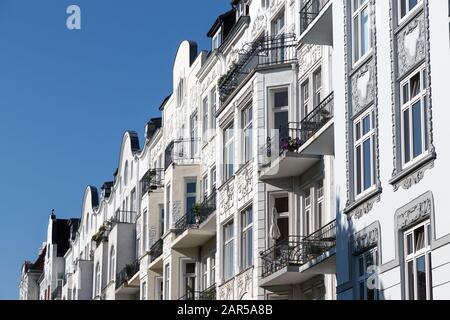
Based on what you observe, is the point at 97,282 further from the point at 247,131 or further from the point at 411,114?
the point at 411,114

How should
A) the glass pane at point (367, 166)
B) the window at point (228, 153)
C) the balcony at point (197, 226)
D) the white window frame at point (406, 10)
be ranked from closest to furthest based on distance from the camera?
1. the white window frame at point (406, 10)
2. the glass pane at point (367, 166)
3. the window at point (228, 153)
4. the balcony at point (197, 226)

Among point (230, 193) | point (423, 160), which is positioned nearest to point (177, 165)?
point (230, 193)

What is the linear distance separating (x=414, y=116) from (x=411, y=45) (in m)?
1.39

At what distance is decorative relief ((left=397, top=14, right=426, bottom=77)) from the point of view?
2309 centimetres

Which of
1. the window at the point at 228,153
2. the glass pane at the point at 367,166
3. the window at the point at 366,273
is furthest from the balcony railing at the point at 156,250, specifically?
the glass pane at the point at 367,166

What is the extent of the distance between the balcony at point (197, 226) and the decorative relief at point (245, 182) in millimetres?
3937

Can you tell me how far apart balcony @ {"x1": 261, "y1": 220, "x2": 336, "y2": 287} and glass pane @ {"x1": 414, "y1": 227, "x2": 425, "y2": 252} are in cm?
556

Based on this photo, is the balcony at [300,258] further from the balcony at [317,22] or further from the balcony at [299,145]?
the balcony at [317,22]

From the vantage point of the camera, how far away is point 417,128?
23.2 meters

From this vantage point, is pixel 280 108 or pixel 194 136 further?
pixel 194 136

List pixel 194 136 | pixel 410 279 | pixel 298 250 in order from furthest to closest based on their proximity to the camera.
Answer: pixel 194 136 < pixel 298 250 < pixel 410 279

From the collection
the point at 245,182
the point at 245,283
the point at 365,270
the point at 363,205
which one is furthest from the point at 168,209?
the point at 365,270

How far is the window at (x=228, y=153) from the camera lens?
38250 millimetres

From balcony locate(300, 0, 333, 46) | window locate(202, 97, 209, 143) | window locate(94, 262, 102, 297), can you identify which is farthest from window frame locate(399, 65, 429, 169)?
window locate(94, 262, 102, 297)
